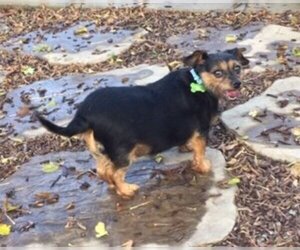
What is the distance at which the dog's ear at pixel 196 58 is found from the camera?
13.1 feet

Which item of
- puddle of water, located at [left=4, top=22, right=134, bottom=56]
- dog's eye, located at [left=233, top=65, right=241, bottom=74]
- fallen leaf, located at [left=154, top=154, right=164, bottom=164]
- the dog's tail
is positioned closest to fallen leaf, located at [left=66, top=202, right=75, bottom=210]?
the dog's tail

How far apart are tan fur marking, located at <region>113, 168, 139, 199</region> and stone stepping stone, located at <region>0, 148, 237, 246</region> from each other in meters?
0.04

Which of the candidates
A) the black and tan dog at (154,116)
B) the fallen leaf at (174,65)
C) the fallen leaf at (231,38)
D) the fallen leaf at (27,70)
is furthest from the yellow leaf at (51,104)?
the fallen leaf at (231,38)

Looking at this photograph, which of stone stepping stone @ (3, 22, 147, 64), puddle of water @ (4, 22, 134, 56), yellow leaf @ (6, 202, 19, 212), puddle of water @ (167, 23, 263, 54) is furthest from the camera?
puddle of water @ (4, 22, 134, 56)

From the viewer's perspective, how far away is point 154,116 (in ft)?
12.5

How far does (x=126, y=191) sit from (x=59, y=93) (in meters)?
1.88

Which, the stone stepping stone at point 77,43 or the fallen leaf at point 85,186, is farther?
the stone stepping stone at point 77,43

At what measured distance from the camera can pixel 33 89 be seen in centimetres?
568

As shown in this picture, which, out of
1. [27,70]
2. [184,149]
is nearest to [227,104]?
[184,149]

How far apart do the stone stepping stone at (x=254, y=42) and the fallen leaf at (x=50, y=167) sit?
2.13 meters

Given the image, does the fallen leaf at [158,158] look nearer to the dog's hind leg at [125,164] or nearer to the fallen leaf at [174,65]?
the dog's hind leg at [125,164]

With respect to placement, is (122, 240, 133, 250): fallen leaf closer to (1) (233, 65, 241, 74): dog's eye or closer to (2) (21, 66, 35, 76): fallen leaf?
(1) (233, 65, 241, 74): dog's eye

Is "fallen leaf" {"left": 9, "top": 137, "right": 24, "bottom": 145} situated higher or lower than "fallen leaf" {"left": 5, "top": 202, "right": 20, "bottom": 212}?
lower

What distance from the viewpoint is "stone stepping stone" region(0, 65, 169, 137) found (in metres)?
5.02
